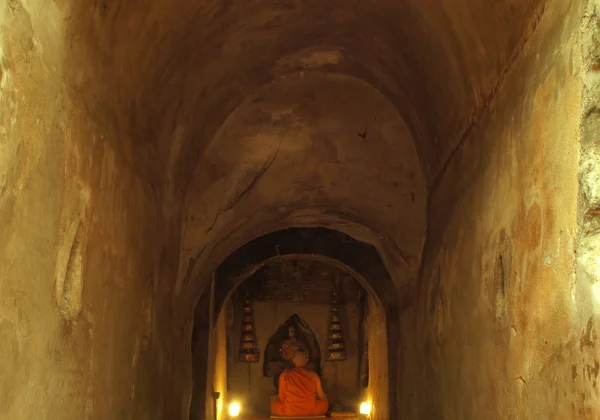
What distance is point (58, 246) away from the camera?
1836 mm

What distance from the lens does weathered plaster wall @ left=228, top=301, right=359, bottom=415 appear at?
→ 33.5 ft

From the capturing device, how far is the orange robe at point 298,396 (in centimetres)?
962

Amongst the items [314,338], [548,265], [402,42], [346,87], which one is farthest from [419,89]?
[314,338]

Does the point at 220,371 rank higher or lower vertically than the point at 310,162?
lower

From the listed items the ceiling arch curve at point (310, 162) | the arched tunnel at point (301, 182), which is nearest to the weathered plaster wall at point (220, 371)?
the arched tunnel at point (301, 182)

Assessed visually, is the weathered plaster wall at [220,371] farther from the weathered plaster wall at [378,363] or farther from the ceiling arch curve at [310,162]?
the ceiling arch curve at [310,162]

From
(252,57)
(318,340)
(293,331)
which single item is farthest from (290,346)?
(252,57)

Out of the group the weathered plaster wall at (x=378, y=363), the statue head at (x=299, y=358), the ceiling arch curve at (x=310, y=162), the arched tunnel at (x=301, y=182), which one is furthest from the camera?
the statue head at (x=299, y=358)

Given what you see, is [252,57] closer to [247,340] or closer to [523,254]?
[523,254]

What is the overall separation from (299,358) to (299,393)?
56cm

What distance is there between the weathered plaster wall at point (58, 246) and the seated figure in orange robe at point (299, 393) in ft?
23.2

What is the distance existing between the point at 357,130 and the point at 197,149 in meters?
0.99

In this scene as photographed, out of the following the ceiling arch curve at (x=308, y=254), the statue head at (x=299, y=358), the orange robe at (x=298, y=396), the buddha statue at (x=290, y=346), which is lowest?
the orange robe at (x=298, y=396)

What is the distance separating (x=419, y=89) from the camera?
135 inches
